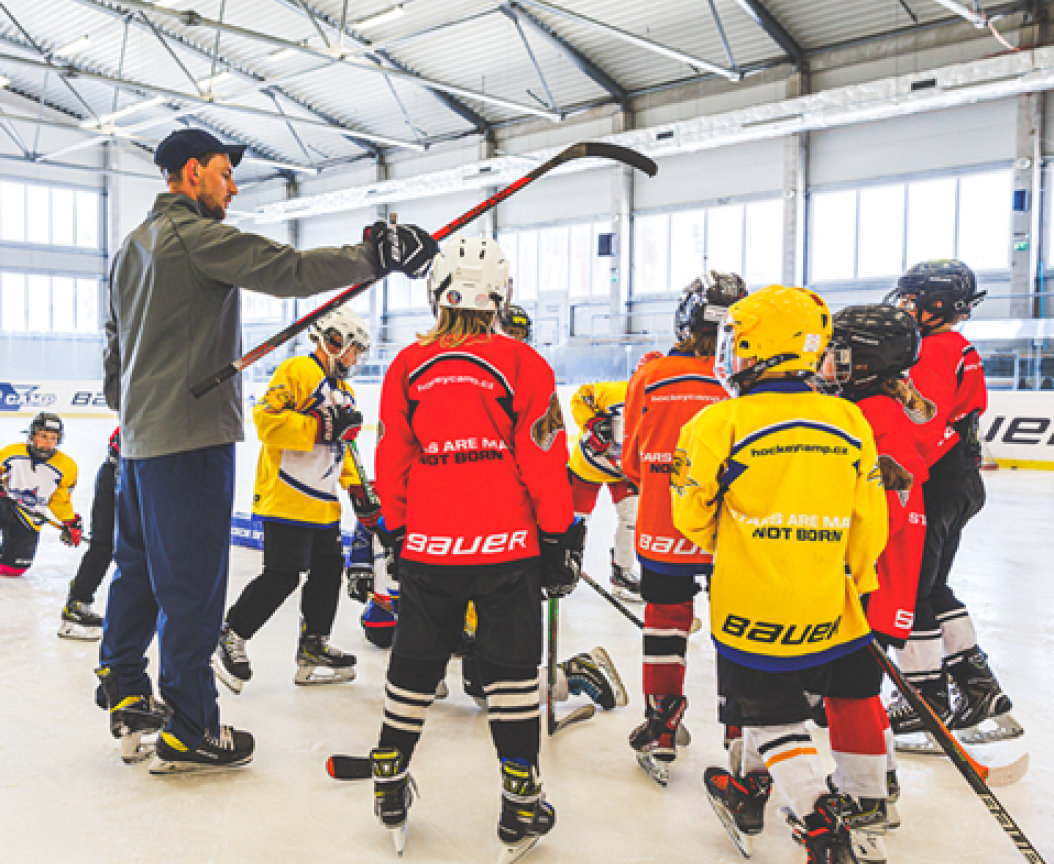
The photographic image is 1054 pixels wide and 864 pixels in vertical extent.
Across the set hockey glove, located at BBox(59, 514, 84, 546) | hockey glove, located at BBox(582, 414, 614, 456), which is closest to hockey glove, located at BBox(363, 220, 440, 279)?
hockey glove, located at BBox(582, 414, 614, 456)

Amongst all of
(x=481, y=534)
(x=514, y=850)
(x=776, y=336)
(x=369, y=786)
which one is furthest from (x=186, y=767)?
(x=776, y=336)

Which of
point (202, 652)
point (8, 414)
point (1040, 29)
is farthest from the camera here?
point (8, 414)

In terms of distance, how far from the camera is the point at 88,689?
9.75 feet

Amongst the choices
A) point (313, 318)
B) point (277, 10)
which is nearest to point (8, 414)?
point (277, 10)

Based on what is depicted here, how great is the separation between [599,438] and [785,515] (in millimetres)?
1378

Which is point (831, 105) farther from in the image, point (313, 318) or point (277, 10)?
point (313, 318)

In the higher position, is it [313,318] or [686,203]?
[686,203]

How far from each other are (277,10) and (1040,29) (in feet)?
35.9

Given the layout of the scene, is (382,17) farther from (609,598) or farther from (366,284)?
(366,284)

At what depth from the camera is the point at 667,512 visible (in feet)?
7.86

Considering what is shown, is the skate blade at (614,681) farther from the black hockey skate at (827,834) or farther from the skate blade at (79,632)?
the skate blade at (79,632)

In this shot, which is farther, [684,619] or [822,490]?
[684,619]

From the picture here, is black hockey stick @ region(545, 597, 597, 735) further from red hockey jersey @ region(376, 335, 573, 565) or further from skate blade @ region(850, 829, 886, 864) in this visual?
skate blade @ region(850, 829, 886, 864)

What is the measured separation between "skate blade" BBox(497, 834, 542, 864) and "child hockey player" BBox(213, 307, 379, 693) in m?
1.32
